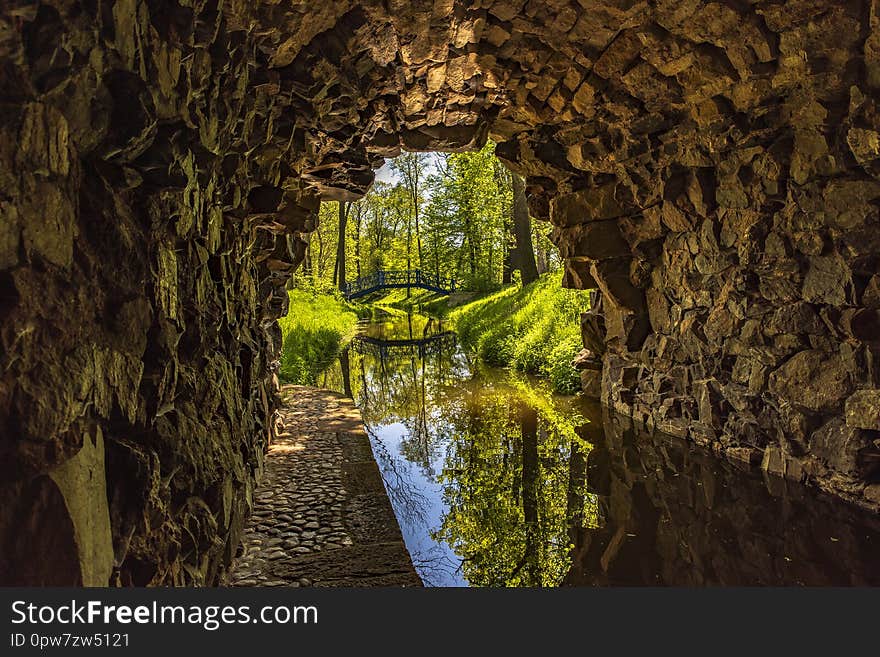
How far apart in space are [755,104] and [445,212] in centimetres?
2397

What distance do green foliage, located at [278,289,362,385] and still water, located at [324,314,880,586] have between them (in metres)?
3.28

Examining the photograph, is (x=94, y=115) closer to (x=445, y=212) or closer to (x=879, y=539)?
(x=879, y=539)

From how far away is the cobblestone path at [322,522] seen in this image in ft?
11.4

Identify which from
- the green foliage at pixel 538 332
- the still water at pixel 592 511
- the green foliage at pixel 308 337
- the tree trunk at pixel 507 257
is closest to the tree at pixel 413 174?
the tree trunk at pixel 507 257

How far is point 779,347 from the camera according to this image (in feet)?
16.4

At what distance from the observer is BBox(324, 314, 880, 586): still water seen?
364 centimetres

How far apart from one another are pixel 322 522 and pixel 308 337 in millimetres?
8687

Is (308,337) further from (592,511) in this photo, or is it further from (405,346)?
(592,511)

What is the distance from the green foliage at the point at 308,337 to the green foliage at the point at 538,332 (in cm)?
405

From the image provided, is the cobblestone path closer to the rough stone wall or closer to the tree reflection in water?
the tree reflection in water

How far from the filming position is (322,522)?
14.0 feet

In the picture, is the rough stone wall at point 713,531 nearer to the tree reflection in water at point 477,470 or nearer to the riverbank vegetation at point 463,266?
the tree reflection in water at point 477,470

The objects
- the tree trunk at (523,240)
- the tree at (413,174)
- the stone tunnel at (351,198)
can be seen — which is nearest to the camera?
the stone tunnel at (351,198)

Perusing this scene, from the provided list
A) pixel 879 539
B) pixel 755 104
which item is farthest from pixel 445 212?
pixel 879 539
